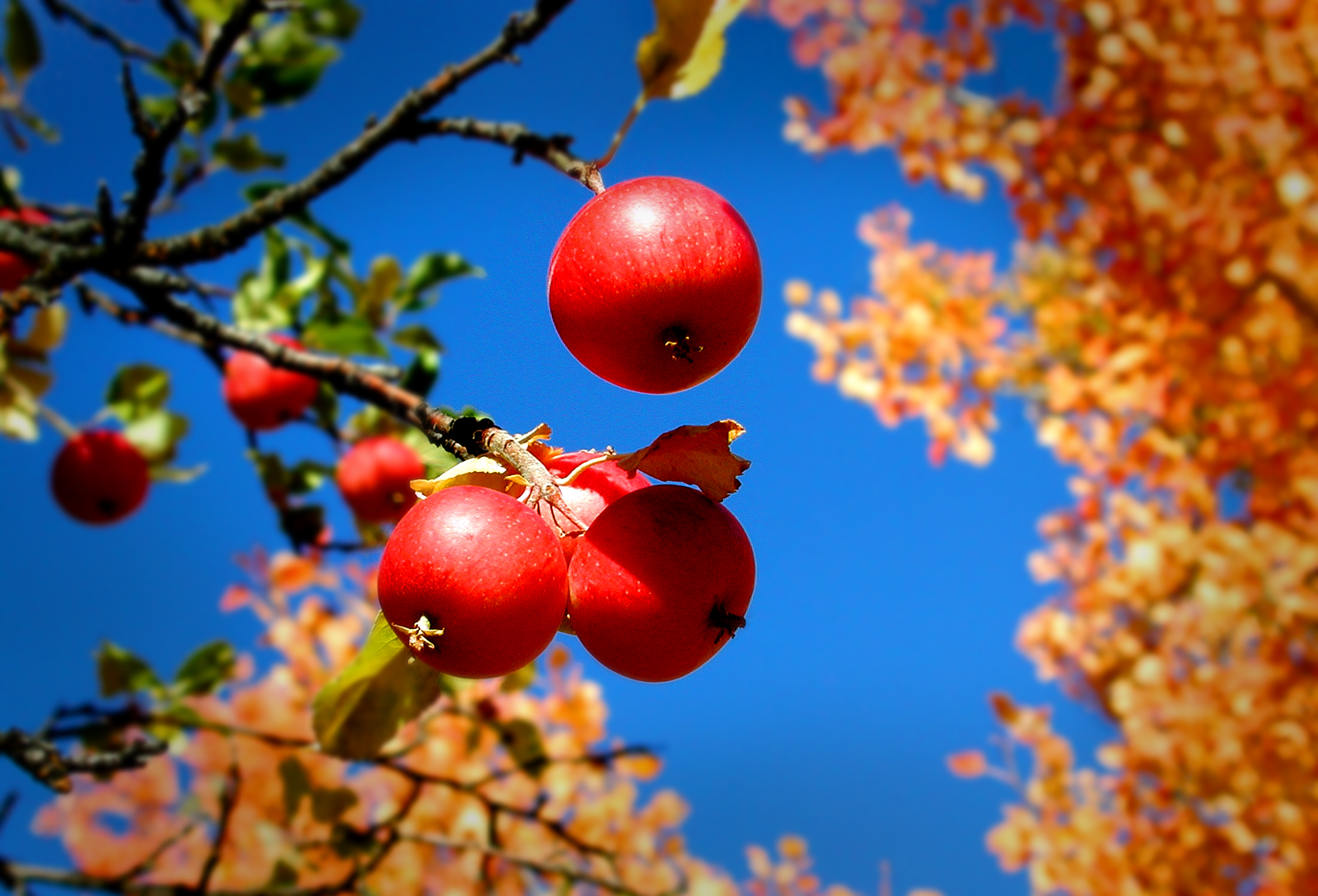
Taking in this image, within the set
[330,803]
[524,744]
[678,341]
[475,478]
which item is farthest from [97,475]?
[678,341]

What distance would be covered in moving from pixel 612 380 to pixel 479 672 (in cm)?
25

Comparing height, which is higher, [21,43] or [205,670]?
[21,43]

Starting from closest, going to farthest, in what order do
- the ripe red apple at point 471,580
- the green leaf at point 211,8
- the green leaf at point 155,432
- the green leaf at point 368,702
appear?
the ripe red apple at point 471,580
the green leaf at point 368,702
the green leaf at point 211,8
the green leaf at point 155,432

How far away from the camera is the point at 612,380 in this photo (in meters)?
0.69

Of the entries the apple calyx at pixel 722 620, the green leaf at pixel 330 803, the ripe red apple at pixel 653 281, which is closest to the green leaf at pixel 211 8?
the ripe red apple at pixel 653 281

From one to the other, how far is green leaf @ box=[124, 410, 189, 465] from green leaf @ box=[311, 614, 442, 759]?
162cm

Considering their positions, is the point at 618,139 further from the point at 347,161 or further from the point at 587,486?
the point at 347,161

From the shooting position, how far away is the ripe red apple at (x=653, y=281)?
625 mm

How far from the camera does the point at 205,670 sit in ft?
6.38

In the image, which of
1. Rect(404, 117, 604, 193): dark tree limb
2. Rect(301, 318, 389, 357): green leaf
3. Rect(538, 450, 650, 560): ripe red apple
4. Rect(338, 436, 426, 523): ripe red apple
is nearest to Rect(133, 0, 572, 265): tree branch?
Rect(404, 117, 604, 193): dark tree limb

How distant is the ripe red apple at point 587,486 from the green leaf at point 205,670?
1.54 meters

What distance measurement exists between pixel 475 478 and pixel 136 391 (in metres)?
1.92

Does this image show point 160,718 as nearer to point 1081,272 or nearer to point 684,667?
point 684,667

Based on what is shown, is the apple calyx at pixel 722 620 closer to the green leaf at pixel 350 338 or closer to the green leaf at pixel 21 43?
the green leaf at pixel 350 338
